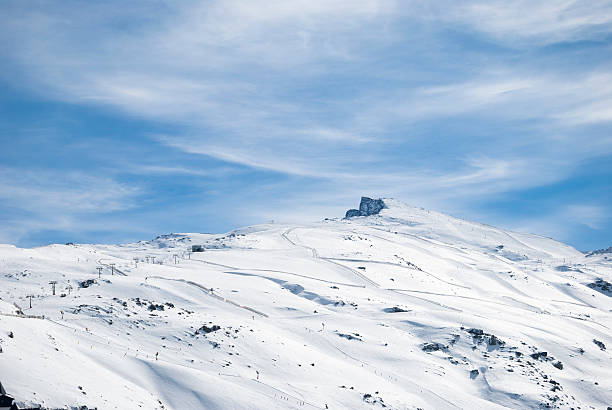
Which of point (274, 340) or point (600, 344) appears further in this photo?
point (600, 344)

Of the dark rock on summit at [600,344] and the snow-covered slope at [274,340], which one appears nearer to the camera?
the snow-covered slope at [274,340]

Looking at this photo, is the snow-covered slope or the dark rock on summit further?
the dark rock on summit

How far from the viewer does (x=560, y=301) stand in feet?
432

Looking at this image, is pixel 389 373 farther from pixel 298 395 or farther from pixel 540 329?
pixel 540 329

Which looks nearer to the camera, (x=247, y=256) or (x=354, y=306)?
(x=354, y=306)

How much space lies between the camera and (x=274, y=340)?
60969 mm

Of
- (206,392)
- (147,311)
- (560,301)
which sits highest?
(560,301)

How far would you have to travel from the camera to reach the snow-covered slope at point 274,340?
45156mm

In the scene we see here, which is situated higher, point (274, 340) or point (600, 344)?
point (600, 344)

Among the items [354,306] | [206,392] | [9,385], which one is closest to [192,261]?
[354,306]

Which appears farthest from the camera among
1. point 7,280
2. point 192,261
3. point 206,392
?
point 192,261

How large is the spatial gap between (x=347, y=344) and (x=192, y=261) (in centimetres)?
5689

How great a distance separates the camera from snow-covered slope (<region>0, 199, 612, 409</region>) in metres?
45.2

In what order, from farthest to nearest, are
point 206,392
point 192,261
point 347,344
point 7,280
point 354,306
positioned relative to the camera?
1. point 192,261
2. point 354,306
3. point 7,280
4. point 347,344
5. point 206,392
